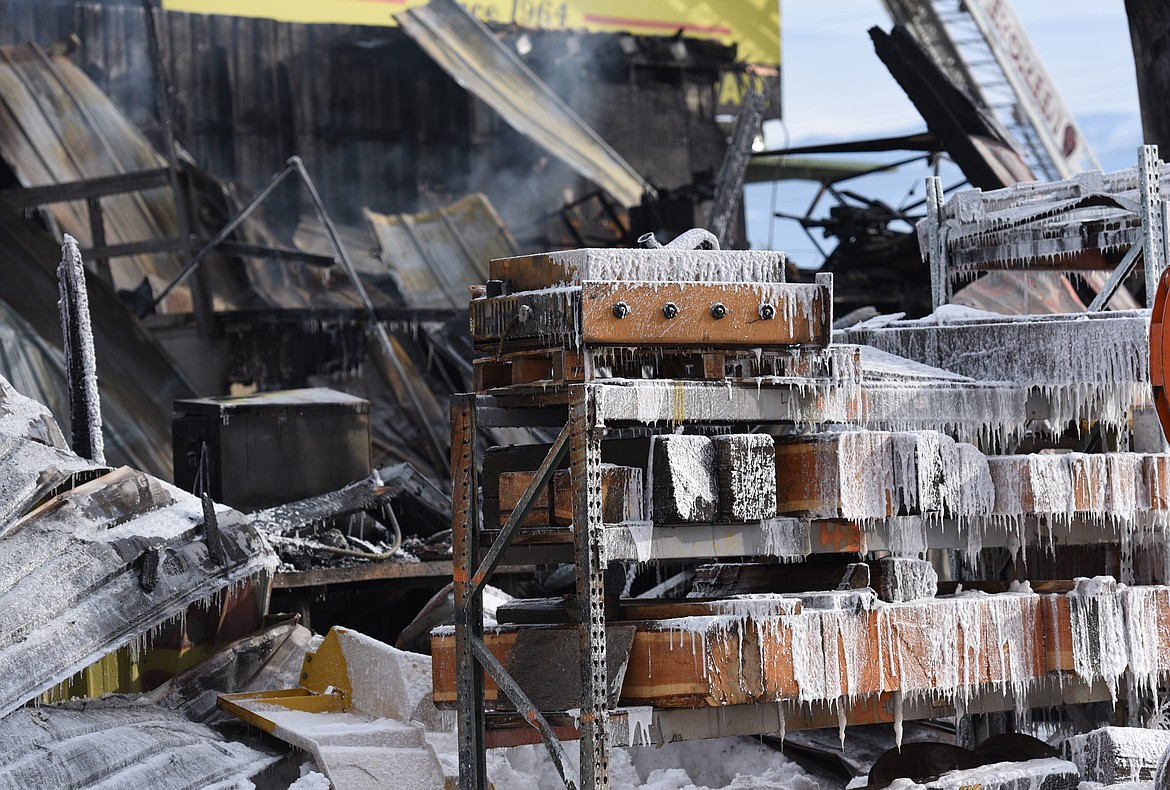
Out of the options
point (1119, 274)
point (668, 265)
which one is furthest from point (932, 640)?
point (1119, 274)

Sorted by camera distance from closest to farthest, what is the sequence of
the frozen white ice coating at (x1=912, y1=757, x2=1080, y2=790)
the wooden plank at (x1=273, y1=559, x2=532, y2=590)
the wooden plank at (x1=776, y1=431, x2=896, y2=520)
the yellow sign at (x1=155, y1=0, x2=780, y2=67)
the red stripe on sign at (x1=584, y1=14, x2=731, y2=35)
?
the wooden plank at (x1=776, y1=431, x2=896, y2=520) < the frozen white ice coating at (x1=912, y1=757, x2=1080, y2=790) < the wooden plank at (x1=273, y1=559, x2=532, y2=590) < the yellow sign at (x1=155, y1=0, x2=780, y2=67) < the red stripe on sign at (x1=584, y1=14, x2=731, y2=35)

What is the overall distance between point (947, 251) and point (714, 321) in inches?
123

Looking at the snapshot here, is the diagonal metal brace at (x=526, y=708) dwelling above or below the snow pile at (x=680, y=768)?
above

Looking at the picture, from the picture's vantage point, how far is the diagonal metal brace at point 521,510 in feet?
16.1

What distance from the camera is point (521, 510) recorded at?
16.5 ft

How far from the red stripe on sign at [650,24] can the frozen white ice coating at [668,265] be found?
1544cm

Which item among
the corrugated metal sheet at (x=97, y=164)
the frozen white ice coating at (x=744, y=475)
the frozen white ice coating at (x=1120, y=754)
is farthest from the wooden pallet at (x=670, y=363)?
the corrugated metal sheet at (x=97, y=164)

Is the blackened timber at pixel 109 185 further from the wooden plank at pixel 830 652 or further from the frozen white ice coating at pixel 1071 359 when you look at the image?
the frozen white ice coating at pixel 1071 359

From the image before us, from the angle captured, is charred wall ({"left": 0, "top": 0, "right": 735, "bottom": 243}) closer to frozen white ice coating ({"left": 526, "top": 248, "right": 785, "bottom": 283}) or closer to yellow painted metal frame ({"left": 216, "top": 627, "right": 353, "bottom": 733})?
yellow painted metal frame ({"left": 216, "top": 627, "right": 353, "bottom": 733})

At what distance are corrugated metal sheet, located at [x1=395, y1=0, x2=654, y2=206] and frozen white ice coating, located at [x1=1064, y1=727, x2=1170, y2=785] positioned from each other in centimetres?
1015

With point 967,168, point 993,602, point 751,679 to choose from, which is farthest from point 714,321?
point 967,168

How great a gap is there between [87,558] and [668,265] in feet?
11.5

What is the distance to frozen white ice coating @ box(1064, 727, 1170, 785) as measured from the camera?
553 cm

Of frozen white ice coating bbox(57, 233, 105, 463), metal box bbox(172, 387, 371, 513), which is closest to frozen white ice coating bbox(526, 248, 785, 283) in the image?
frozen white ice coating bbox(57, 233, 105, 463)
